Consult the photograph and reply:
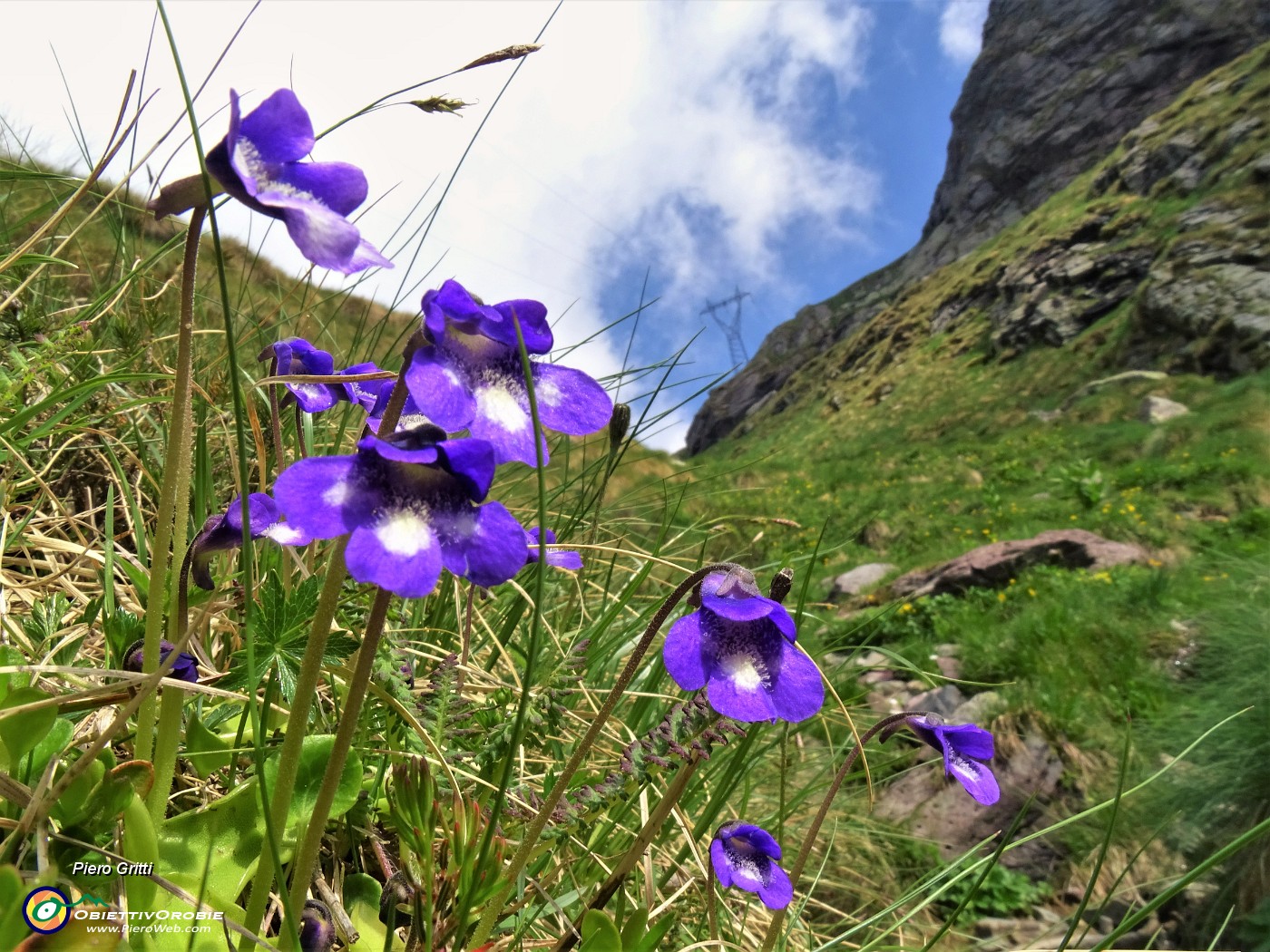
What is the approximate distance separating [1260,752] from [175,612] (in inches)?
135

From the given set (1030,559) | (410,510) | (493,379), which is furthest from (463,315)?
(1030,559)

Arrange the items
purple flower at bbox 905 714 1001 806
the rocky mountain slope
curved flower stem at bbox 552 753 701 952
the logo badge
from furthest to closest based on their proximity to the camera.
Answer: the rocky mountain slope → purple flower at bbox 905 714 1001 806 → curved flower stem at bbox 552 753 701 952 → the logo badge

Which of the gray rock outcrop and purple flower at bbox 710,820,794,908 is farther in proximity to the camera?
the gray rock outcrop

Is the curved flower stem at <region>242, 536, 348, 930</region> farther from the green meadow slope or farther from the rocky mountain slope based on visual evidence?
the rocky mountain slope

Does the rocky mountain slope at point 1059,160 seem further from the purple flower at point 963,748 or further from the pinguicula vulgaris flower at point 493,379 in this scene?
the pinguicula vulgaris flower at point 493,379

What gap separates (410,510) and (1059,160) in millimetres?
58672

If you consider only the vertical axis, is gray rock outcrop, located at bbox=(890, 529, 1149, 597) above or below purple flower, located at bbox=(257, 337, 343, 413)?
above

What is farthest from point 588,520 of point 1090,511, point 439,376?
point 1090,511

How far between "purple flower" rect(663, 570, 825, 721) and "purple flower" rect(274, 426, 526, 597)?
308 millimetres

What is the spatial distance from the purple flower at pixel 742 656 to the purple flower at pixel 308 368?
679 millimetres

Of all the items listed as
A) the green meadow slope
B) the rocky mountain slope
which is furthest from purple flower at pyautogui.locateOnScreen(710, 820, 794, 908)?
the rocky mountain slope

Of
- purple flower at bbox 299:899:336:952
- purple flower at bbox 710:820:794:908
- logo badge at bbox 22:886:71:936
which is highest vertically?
logo badge at bbox 22:886:71:936

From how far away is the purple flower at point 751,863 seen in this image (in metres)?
1.19

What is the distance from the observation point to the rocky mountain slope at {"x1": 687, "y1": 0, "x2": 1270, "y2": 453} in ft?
69.6
